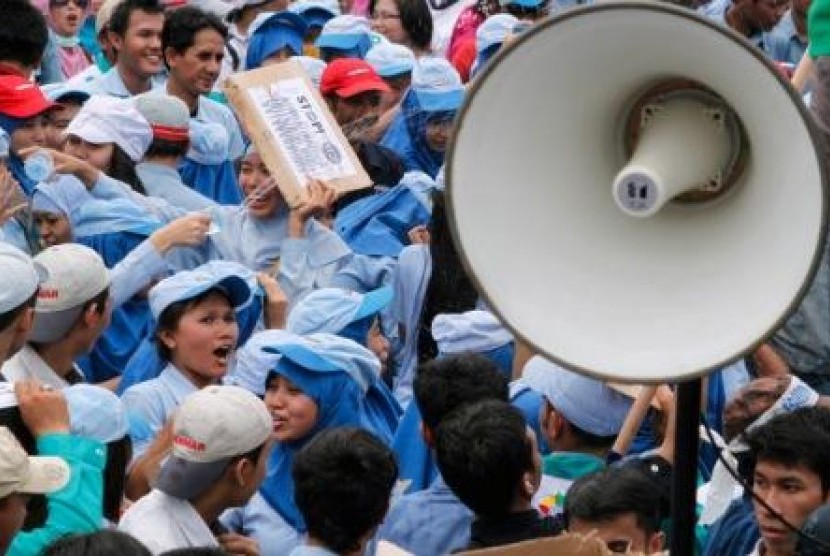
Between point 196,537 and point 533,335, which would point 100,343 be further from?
point 533,335

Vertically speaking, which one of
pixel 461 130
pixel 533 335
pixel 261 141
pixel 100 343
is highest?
pixel 461 130

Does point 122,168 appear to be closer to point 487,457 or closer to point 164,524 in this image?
point 164,524

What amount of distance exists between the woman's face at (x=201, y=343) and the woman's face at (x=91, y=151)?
1726mm

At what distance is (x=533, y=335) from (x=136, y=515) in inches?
102

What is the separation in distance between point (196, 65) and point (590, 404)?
448cm

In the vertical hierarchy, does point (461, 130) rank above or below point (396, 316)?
above

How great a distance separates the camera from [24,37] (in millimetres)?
9953

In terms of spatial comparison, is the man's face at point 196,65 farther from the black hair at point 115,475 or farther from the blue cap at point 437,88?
the black hair at point 115,475

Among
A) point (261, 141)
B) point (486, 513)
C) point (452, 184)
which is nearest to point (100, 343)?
point (261, 141)

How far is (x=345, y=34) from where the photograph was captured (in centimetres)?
1247

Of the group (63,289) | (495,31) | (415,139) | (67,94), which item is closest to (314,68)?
(415,139)

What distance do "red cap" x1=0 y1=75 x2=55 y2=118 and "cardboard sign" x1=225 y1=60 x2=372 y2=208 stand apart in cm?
76

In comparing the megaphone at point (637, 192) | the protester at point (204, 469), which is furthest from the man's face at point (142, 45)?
the megaphone at point (637, 192)

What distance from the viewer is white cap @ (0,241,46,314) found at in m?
6.33
